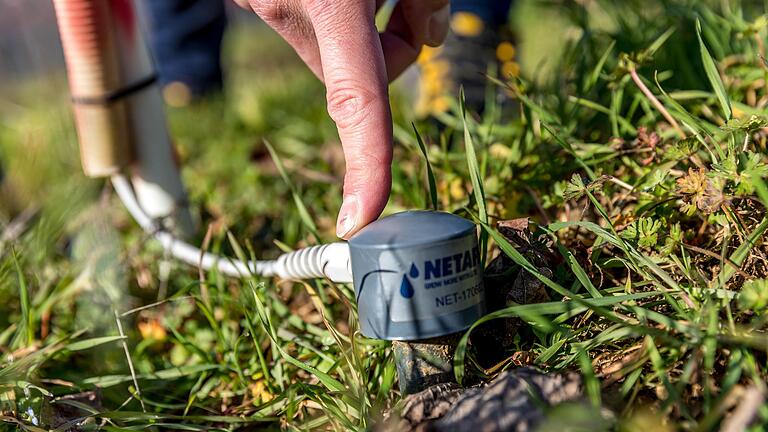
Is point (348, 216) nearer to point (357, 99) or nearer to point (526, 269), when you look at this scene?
point (357, 99)

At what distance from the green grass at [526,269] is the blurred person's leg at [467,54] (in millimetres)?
232

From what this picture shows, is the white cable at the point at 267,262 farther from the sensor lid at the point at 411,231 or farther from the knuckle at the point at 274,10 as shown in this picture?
the knuckle at the point at 274,10

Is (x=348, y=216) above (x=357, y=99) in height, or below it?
below

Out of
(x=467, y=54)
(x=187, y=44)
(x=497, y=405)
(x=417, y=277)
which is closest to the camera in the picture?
(x=497, y=405)

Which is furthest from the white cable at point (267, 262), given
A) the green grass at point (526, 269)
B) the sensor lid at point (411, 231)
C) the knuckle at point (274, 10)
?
the knuckle at point (274, 10)

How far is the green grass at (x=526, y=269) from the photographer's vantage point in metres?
1.22

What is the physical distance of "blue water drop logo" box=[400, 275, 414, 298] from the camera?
1198mm

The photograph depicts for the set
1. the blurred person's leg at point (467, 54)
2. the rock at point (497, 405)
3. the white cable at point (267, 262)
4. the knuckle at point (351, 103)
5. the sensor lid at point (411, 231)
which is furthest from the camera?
the blurred person's leg at point (467, 54)

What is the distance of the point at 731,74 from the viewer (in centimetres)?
197

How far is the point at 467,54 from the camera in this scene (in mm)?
2885

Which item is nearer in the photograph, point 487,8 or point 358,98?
point 358,98

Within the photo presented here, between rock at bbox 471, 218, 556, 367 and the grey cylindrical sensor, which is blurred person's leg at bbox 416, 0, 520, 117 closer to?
rock at bbox 471, 218, 556, 367

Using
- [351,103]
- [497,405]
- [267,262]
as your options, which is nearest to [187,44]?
[267,262]

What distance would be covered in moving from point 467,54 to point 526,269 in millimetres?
1696
